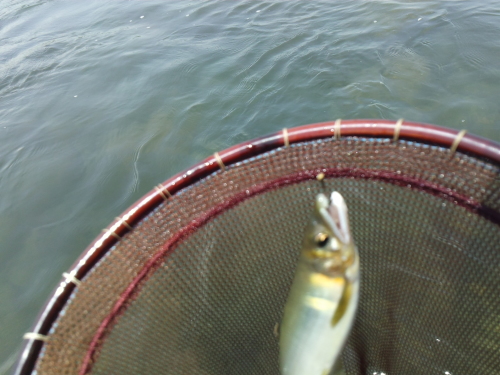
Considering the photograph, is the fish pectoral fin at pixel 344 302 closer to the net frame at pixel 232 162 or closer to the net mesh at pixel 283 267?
the net mesh at pixel 283 267

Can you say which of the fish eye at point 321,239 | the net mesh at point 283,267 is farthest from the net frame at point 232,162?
the fish eye at point 321,239

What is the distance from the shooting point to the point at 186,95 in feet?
21.2

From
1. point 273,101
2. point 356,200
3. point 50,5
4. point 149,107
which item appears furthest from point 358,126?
point 50,5

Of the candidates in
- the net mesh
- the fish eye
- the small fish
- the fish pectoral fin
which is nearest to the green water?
the net mesh

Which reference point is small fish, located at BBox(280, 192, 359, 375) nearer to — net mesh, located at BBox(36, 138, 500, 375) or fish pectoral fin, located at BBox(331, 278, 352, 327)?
fish pectoral fin, located at BBox(331, 278, 352, 327)

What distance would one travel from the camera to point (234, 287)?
2213 millimetres

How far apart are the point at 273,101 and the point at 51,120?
3.94 metres

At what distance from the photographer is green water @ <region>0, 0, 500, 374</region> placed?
4.61 m

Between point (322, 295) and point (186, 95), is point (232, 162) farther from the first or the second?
point (186, 95)

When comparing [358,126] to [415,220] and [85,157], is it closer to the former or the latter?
[415,220]

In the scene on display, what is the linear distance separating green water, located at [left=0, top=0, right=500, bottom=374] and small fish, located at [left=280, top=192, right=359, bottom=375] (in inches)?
119

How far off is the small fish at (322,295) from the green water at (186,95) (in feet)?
9.95

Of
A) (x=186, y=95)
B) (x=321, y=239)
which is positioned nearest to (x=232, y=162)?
(x=321, y=239)

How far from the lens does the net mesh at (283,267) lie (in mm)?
1696
